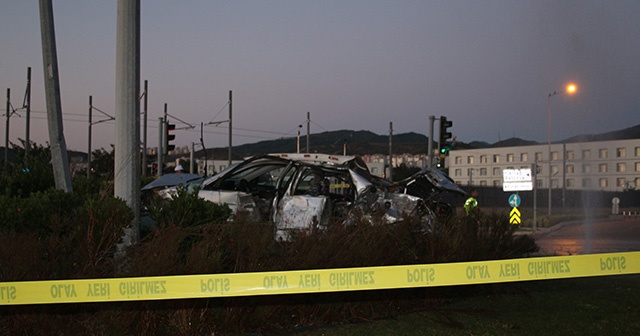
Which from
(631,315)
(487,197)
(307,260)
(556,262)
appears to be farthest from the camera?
(487,197)

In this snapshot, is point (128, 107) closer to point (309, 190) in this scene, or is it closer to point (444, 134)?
point (309, 190)

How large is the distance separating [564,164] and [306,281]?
20.0 metres

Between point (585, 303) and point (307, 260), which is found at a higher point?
point (307, 260)

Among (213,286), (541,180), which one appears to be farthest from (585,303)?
(541,180)

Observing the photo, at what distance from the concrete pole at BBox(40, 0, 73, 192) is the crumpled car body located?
7.24 ft

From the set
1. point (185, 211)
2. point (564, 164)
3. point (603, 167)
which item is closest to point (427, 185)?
point (185, 211)

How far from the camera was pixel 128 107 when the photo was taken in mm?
7582

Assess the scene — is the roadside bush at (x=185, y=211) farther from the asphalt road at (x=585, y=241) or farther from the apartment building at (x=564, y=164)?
the apartment building at (x=564, y=164)

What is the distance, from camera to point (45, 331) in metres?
5.73

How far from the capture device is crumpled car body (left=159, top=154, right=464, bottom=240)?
9852 millimetres

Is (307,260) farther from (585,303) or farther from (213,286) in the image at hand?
(585,303)

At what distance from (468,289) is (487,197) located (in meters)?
56.5

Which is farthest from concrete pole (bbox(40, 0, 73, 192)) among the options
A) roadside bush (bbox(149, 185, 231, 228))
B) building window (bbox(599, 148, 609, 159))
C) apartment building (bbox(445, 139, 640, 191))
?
building window (bbox(599, 148, 609, 159))

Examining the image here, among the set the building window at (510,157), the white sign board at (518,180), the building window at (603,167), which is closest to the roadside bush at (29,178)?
the building window at (603,167)
